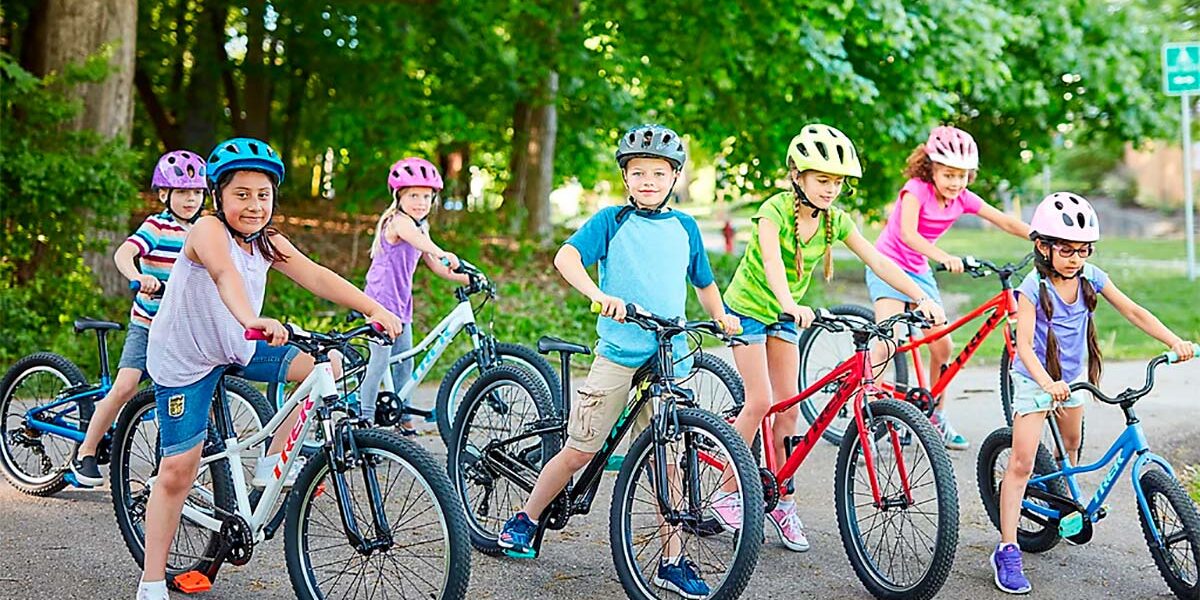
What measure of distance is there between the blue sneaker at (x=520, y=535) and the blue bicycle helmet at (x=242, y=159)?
5.37 feet

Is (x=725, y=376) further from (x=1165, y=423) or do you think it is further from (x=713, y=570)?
(x=1165, y=423)

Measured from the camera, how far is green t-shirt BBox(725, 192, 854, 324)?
226 inches

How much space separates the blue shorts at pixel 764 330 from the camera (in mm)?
5762

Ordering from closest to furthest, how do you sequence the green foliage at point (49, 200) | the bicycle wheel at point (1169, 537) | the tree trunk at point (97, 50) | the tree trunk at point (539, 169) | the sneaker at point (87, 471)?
the bicycle wheel at point (1169, 537)
the sneaker at point (87, 471)
the green foliage at point (49, 200)
the tree trunk at point (97, 50)
the tree trunk at point (539, 169)

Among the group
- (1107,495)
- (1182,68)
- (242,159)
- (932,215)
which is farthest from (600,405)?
(1182,68)

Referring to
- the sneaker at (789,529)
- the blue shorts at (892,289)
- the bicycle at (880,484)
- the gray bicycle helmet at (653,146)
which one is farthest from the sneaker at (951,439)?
the gray bicycle helmet at (653,146)

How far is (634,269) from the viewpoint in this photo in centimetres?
498

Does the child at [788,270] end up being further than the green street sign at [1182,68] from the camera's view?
No

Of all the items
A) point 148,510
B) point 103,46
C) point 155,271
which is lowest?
A: point 148,510

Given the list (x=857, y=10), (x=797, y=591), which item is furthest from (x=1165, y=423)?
(x=857, y=10)

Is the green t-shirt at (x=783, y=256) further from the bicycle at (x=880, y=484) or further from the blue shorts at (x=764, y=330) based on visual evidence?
the bicycle at (x=880, y=484)

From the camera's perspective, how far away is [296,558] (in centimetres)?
452

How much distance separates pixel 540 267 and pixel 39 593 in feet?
37.5

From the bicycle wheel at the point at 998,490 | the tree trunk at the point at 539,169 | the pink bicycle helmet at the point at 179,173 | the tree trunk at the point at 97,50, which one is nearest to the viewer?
the bicycle wheel at the point at 998,490
